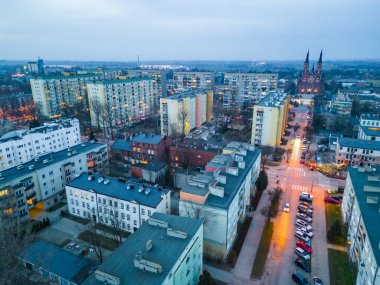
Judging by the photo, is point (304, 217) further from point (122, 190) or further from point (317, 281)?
point (122, 190)

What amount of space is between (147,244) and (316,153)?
63.3 m

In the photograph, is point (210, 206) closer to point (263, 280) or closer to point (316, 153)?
point (263, 280)

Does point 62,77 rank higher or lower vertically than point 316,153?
higher

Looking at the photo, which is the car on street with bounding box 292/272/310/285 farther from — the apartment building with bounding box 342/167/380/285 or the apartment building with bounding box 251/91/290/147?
the apartment building with bounding box 251/91/290/147

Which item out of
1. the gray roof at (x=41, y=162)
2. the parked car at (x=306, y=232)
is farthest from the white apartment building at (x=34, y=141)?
the parked car at (x=306, y=232)

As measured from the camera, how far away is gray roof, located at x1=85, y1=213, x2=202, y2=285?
2281cm

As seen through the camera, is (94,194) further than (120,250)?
Yes

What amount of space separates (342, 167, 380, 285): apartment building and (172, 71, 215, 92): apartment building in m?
117

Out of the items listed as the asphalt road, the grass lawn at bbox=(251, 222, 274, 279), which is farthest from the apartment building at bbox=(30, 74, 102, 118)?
the grass lawn at bbox=(251, 222, 274, 279)

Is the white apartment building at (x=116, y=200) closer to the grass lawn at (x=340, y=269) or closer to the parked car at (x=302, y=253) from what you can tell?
the parked car at (x=302, y=253)

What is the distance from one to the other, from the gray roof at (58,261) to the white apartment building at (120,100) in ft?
206

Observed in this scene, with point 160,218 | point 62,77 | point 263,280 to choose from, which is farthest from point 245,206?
point 62,77

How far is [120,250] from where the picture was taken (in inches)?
1041

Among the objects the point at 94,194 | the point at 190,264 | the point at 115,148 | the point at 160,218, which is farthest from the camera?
the point at 115,148
